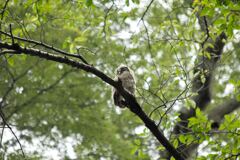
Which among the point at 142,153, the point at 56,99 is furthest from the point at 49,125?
the point at 142,153

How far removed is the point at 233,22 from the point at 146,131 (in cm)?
135

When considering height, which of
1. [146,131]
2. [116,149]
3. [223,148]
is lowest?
[223,148]

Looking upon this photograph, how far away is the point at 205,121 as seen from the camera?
Answer: 3719 millimetres

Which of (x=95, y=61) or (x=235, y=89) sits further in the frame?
(x=95, y=61)

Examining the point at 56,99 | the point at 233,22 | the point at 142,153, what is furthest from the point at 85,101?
the point at 233,22

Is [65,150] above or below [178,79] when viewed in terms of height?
above

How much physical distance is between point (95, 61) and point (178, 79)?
167 inches

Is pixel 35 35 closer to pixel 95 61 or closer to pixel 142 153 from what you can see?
pixel 95 61

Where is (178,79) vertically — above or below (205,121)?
above

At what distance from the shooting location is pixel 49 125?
318 inches

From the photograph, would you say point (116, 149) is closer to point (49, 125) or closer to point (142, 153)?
point (49, 125)

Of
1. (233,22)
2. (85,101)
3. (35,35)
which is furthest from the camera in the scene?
(85,101)

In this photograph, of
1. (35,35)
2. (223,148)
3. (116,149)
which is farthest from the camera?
(116,149)

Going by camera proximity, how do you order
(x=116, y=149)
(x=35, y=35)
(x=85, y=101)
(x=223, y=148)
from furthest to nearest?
(x=85, y=101) < (x=116, y=149) < (x=35, y=35) < (x=223, y=148)
